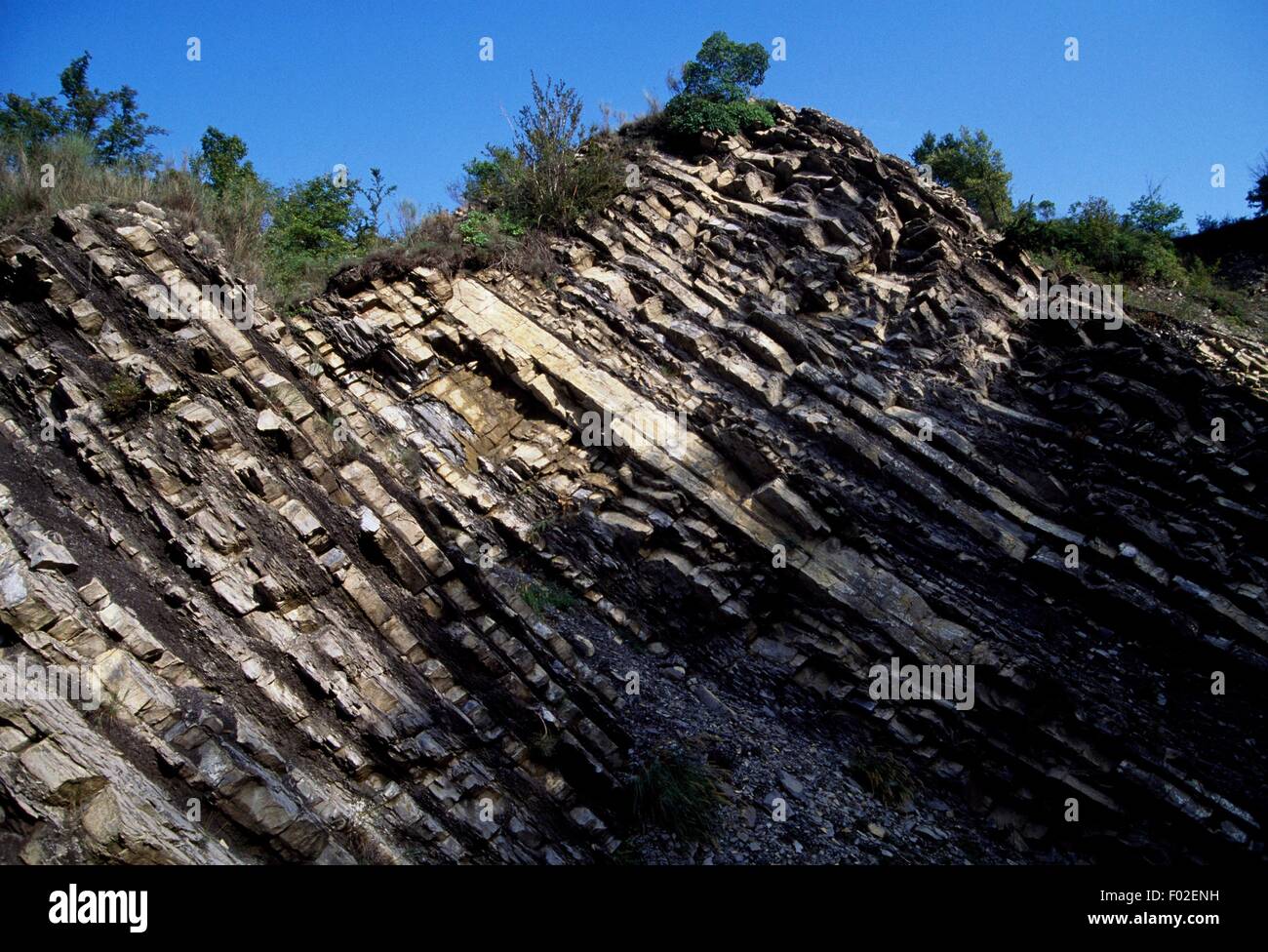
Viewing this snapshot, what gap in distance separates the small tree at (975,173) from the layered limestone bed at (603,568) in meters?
9.39

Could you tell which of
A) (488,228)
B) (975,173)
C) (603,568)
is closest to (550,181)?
(488,228)

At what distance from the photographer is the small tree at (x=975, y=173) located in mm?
22109

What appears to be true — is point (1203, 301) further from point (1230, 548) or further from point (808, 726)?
point (808, 726)

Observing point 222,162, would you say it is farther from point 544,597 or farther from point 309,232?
point 544,597

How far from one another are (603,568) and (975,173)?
2274cm

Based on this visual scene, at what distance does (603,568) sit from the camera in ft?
36.5

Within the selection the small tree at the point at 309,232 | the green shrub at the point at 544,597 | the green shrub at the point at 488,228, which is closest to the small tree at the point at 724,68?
the green shrub at the point at 488,228

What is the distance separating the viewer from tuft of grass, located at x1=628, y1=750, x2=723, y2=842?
328 inches

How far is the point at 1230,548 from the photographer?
10281mm

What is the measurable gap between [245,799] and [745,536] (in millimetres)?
7570

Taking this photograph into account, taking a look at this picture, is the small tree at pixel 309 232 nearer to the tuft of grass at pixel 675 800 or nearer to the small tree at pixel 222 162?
the small tree at pixel 222 162

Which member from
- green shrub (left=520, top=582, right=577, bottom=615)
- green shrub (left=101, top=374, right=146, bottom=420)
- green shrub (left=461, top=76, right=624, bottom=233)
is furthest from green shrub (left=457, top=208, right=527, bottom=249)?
green shrub (left=520, top=582, right=577, bottom=615)

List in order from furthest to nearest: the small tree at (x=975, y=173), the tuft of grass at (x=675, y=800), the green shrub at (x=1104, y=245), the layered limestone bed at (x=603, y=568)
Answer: the small tree at (x=975, y=173) → the green shrub at (x=1104, y=245) → the tuft of grass at (x=675, y=800) → the layered limestone bed at (x=603, y=568)
